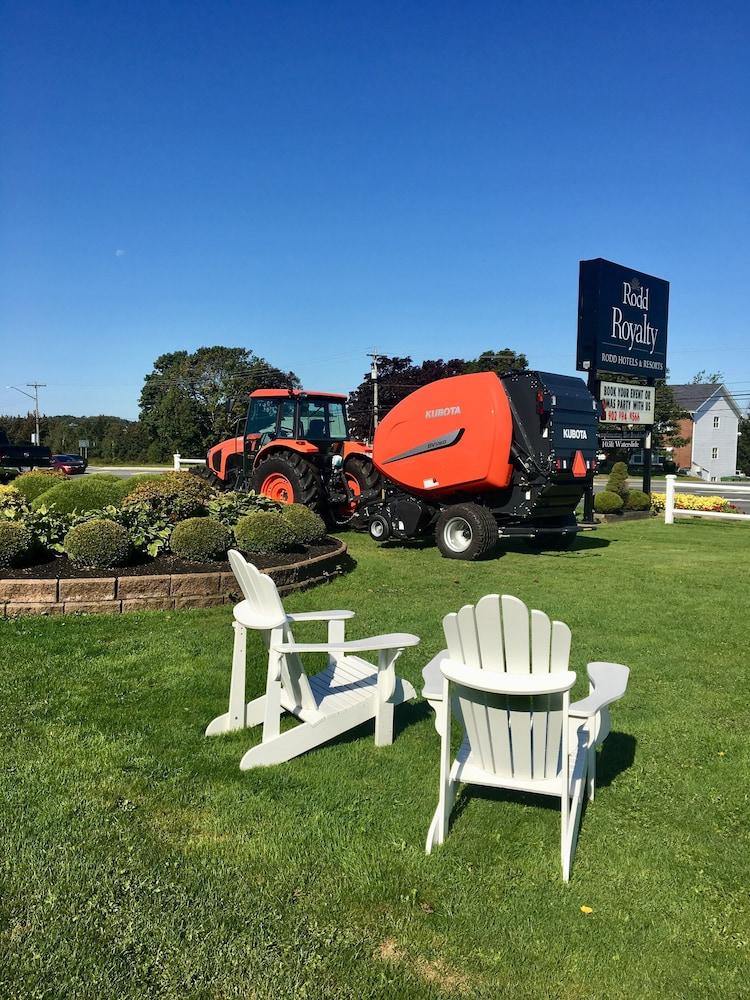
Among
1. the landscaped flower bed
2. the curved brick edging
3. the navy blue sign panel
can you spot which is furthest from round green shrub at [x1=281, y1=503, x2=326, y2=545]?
the navy blue sign panel

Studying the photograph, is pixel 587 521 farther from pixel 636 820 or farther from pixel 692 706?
pixel 636 820

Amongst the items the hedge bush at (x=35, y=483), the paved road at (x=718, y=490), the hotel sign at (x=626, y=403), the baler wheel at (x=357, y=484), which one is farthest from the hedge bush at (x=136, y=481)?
the hotel sign at (x=626, y=403)

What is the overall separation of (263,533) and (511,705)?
5511 millimetres

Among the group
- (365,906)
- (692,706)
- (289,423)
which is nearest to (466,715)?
(365,906)

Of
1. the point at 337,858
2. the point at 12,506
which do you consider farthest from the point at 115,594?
the point at 337,858

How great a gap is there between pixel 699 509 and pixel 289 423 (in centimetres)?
1079

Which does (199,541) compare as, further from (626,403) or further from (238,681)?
(626,403)

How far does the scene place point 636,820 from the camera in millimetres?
3195

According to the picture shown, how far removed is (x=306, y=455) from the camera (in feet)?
38.1

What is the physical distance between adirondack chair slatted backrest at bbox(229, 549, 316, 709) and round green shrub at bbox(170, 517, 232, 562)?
142 inches

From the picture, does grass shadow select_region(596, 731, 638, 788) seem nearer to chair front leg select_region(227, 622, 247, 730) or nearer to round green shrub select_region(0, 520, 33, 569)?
chair front leg select_region(227, 622, 247, 730)

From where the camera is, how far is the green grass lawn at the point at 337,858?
7.39 ft

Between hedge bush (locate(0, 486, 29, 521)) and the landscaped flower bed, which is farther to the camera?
hedge bush (locate(0, 486, 29, 521))

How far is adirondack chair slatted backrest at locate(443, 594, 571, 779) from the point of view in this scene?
9.11 ft
